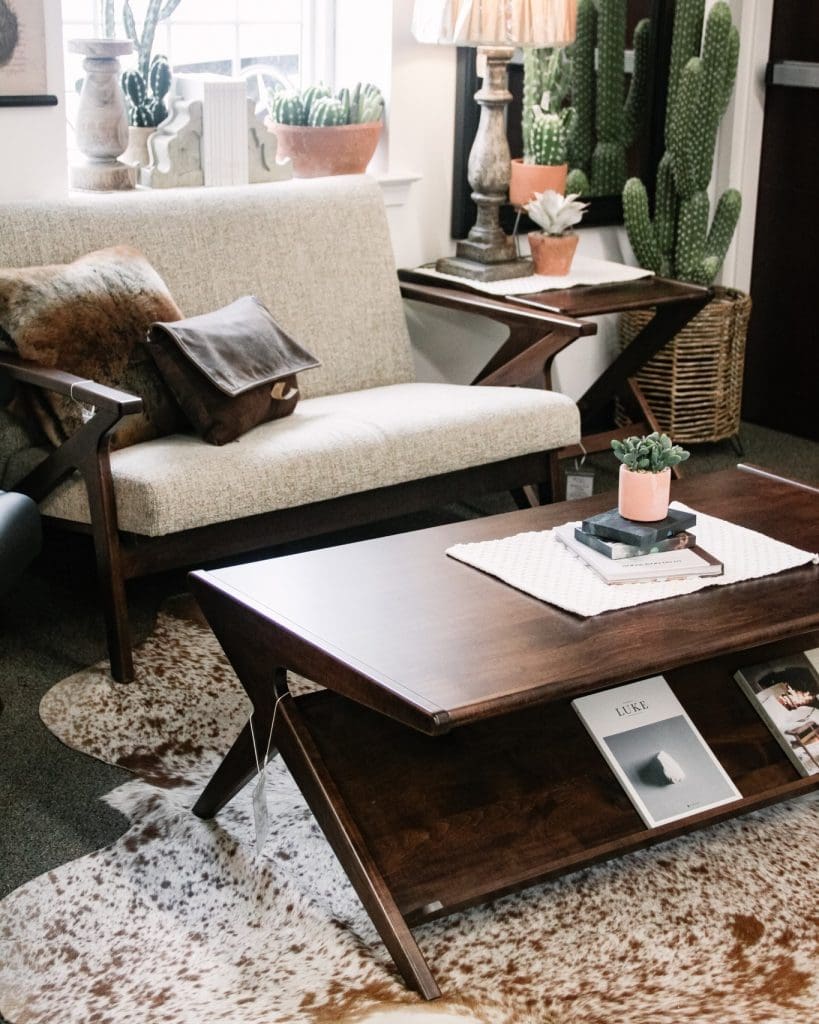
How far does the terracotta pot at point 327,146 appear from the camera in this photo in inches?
150

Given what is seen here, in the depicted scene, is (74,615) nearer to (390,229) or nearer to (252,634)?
(252,634)

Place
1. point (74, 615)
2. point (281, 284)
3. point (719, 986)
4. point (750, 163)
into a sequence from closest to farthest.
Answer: point (719, 986)
point (74, 615)
point (281, 284)
point (750, 163)

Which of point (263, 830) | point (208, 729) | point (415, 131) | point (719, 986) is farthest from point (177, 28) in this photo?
point (719, 986)

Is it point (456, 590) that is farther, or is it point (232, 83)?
point (232, 83)

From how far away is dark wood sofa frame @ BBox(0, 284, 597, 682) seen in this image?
276cm

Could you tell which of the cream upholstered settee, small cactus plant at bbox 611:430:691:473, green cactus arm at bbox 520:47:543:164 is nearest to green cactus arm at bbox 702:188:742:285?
green cactus arm at bbox 520:47:543:164

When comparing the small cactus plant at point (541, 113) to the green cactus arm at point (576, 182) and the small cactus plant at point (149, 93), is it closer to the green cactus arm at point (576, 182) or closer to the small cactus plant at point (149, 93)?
the green cactus arm at point (576, 182)

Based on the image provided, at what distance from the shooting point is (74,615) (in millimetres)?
3146

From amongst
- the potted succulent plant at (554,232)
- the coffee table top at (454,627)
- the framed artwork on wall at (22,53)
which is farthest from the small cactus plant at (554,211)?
the coffee table top at (454,627)

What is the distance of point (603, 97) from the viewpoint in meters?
4.29

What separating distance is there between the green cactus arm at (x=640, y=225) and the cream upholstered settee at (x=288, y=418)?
0.84 meters

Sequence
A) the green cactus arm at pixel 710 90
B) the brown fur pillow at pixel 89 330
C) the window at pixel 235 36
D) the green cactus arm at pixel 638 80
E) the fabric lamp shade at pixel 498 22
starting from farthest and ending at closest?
1. the green cactus arm at pixel 638 80
2. the green cactus arm at pixel 710 90
3. the window at pixel 235 36
4. the fabric lamp shade at pixel 498 22
5. the brown fur pillow at pixel 89 330

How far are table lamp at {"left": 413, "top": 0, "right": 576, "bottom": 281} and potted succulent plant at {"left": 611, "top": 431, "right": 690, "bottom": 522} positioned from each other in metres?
1.62

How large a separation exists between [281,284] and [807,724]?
1.77 metres
